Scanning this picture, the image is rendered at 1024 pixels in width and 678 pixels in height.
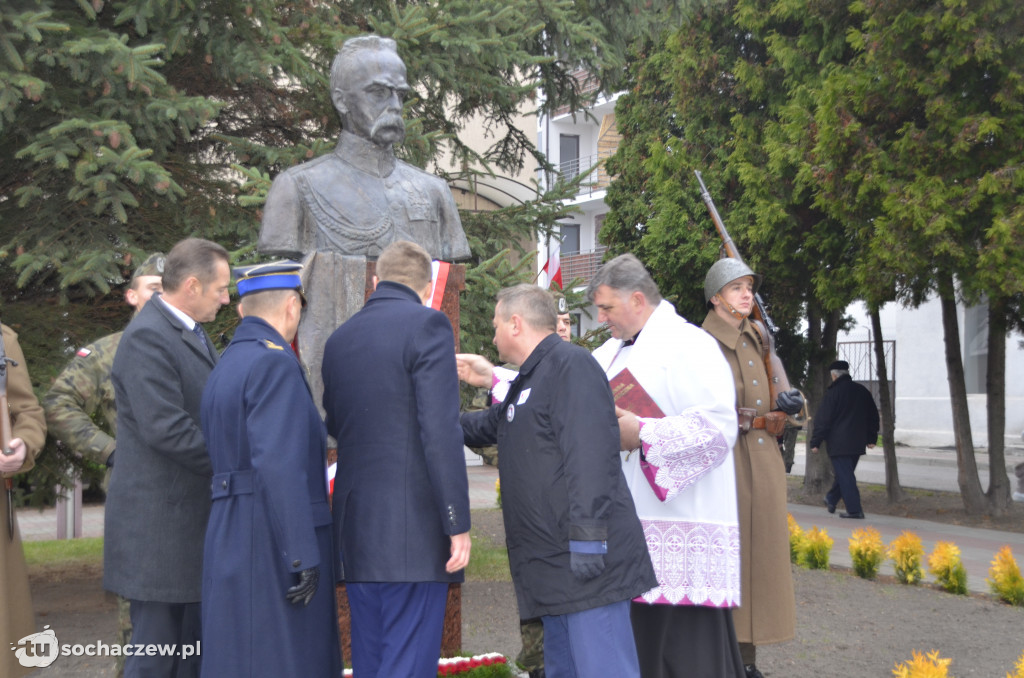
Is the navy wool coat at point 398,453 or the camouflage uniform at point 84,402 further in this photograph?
the camouflage uniform at point 84,402

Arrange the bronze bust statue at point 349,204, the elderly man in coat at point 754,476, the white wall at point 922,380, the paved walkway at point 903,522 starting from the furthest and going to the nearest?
the white wall at point 922,380 → the paved walkway at point 903,522 → the elderly man in coat at point 754,476 → the bronze bust statue at point 349,204

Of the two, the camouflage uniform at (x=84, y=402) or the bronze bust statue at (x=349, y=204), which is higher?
the bronze bust statue at (x=349, y=204)

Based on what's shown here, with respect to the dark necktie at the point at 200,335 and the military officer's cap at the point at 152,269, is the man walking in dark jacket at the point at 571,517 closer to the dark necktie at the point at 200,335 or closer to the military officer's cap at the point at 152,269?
the dark necktie at the point at 200,335

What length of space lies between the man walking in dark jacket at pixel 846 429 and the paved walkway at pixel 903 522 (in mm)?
423

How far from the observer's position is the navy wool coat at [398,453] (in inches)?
134

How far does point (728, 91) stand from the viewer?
1530cm

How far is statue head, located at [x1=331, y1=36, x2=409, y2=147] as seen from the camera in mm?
4508

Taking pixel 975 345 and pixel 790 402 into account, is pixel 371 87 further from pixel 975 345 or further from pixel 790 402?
pixel 975 345

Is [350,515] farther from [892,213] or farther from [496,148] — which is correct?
[892,213]

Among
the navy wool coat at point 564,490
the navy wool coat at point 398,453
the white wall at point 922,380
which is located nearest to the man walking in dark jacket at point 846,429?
the navy wool coat at point 564,490

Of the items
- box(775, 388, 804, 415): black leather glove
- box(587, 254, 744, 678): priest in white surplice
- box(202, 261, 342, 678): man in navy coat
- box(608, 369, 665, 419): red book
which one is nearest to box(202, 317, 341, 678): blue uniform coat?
box(202, 261, 342, 678): man in navy coat

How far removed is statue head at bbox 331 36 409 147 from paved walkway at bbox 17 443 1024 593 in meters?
6.31

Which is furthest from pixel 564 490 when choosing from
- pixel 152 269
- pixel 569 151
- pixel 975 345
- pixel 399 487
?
pixel 569 151

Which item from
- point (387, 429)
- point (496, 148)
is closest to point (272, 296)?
point (387, 429)
